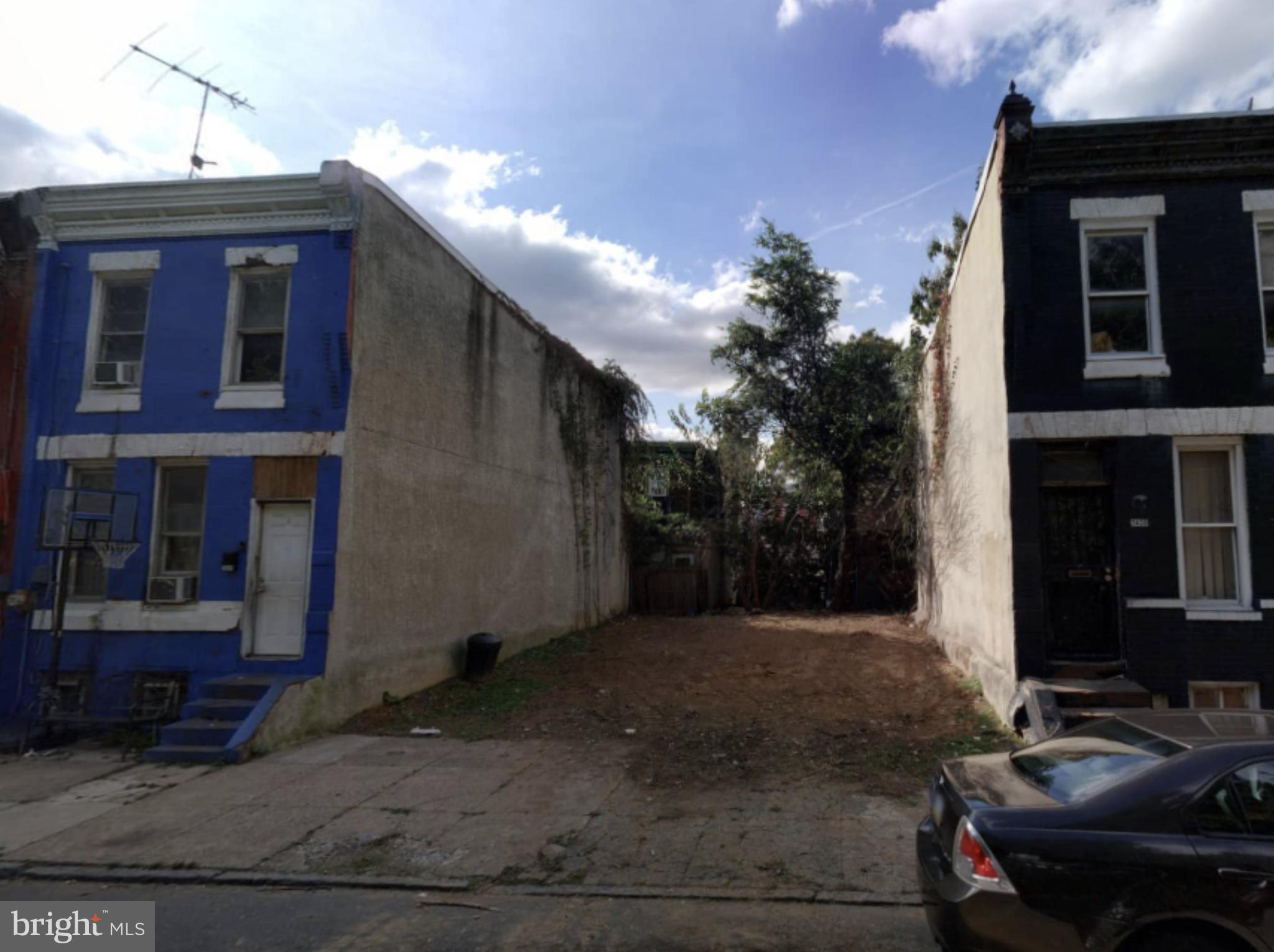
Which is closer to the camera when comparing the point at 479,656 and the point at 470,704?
Answer: the point at 470,704

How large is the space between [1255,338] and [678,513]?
1535cm

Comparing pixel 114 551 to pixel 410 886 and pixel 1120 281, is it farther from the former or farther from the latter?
pixel 1120 281

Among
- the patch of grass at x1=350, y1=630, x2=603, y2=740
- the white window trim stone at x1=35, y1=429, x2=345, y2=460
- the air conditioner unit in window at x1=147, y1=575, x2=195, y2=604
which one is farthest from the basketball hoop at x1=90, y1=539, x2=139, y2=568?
the patch of grass at x1=350, y1=630, x2=603, y2=740

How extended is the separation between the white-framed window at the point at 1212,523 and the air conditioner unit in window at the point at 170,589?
12.0 meters

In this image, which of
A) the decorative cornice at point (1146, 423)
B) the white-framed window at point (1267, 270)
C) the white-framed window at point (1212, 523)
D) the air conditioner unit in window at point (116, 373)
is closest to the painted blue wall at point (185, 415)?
the air conditioner unit in window at point (116, 373)

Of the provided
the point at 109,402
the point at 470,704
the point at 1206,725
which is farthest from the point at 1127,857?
the point at 109,402

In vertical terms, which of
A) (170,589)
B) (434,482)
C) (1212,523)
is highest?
(434,482)

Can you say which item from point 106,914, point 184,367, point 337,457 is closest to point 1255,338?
point 337,457

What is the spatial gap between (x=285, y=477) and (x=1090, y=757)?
9.39m

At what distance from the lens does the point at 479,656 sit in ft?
42.3

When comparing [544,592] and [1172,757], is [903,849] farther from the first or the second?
[544,592]

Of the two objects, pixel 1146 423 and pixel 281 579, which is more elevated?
pixel 1146 423

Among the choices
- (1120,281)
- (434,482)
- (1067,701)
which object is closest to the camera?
(1067,701)

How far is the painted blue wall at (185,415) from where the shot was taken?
415 inches
